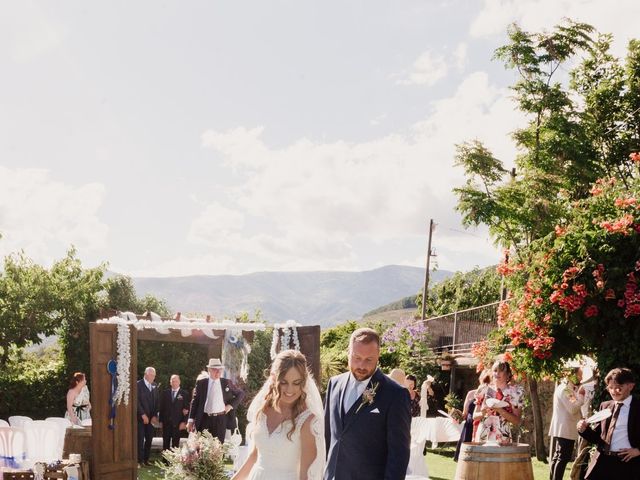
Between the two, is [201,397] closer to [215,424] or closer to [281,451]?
[215,424]

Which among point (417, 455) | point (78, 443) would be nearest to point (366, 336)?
point (417, 455)

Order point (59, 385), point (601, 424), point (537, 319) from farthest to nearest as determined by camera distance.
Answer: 1. point (59, 385)
2. point (537, 319)
3. point (601, 424)

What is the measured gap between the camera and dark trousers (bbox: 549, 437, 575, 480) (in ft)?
32.7

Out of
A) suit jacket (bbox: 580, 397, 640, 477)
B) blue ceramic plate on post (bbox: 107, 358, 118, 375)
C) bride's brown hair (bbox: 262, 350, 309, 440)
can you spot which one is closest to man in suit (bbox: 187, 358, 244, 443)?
blue ceramic plate on post (bbox: 107, 358, 118, 375)

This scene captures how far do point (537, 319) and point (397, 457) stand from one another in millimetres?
6488

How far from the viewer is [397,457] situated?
13.0 feet

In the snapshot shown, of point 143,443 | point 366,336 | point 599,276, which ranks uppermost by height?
point 599,276

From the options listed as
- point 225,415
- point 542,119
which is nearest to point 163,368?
point 225,415

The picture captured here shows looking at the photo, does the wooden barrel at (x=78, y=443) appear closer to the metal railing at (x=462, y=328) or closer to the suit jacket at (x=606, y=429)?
the suit jacket at (x=606, y=429)

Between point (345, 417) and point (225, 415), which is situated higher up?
point (345, 417)

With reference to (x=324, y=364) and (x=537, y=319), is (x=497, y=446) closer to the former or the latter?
(x=537, y=319)

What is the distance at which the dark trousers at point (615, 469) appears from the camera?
6.51m

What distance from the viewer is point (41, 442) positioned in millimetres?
9109

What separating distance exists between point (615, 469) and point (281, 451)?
3.35m
